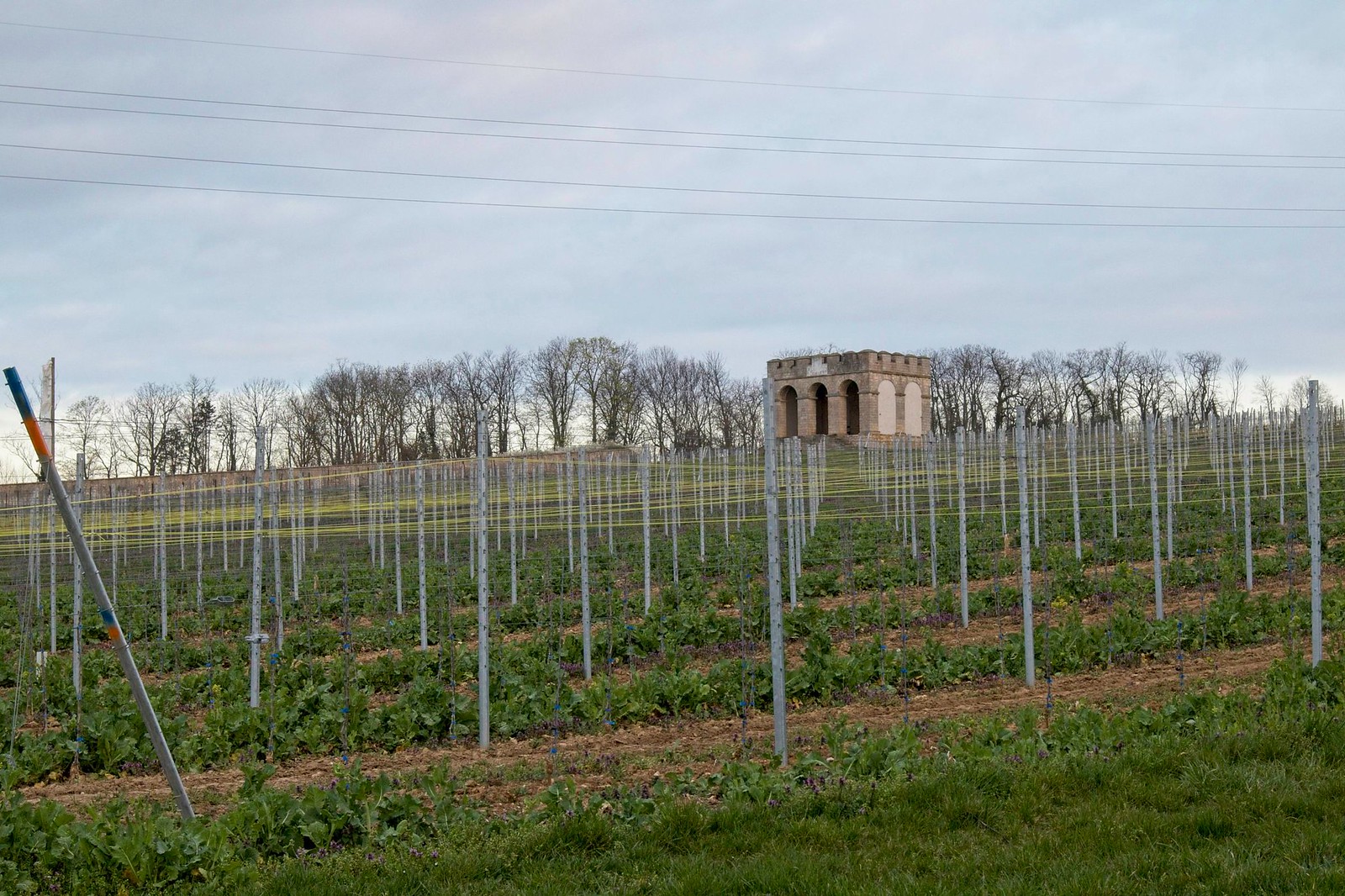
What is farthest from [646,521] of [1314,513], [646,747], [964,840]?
[964,840]

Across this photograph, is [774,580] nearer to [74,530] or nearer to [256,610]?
[74,530]

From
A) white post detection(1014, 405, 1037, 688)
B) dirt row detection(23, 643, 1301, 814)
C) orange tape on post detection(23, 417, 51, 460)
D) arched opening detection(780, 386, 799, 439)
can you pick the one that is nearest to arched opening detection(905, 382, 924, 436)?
arched opening detection(780, 386, 799, 439)

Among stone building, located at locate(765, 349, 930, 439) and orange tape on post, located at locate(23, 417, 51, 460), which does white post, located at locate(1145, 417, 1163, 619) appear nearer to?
orange tape on post, located at locate(23, 417, 51, 460)

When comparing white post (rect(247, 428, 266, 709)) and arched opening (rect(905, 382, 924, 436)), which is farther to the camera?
arched opening (rect(905, 382, 924, 436))

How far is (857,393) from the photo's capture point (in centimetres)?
5450

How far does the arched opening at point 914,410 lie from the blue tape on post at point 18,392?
51.3 meters

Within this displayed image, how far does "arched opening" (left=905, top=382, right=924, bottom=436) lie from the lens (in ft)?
179

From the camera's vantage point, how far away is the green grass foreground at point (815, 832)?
473 cm

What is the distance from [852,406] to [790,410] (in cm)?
439

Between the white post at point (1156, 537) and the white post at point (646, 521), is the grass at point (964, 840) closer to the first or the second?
the white post at point (1156, 537)

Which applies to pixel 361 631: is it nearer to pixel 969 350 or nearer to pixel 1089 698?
pixel 1089 698

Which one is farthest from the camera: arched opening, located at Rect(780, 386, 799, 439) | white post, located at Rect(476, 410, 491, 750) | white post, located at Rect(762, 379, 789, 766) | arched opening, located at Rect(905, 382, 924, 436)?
arched opening, located at Rect(780, 386, 799, 439)

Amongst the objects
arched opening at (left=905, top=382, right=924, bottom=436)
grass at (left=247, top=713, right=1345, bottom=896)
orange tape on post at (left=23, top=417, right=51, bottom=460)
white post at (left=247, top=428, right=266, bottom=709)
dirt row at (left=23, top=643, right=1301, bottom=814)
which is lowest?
dirt row at (left=23, top=643, right=1301, bottom=814)

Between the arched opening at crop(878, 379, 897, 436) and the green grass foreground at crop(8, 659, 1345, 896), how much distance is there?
1849 inches
